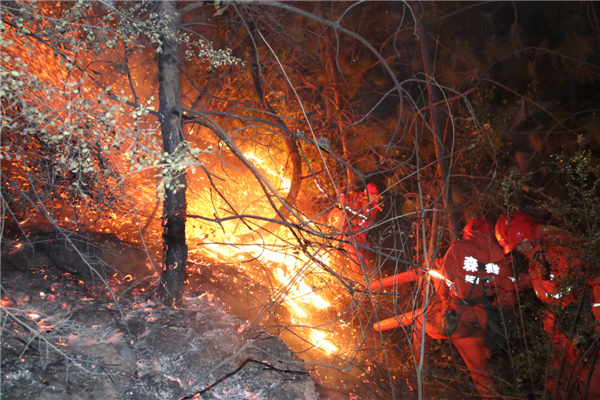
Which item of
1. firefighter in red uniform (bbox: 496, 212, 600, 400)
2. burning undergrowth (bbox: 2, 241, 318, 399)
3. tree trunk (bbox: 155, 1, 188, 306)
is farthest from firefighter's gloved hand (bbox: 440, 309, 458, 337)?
tree trunk (bbox: 155, 1, 188, 306)

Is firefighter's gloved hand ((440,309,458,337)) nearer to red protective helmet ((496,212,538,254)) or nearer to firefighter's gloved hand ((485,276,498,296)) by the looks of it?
firefighter's gloved hand ((485,276,498,296))

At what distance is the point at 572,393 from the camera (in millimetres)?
4152

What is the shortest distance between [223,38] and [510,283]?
20.1ft

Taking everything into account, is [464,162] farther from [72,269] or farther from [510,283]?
[72,269]

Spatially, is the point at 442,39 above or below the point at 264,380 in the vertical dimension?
above

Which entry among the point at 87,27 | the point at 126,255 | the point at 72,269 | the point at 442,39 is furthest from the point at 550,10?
the point at 72,269

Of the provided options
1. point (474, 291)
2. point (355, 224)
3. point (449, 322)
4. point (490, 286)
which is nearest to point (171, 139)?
point (355, 224)

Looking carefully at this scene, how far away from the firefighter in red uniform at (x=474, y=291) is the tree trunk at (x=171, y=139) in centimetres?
272

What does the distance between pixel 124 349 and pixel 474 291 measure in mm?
4288

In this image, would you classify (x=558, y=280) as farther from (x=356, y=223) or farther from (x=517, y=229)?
(x=356, y=223)

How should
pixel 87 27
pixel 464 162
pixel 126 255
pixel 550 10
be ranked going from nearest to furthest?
pixel 87 27 < pixel 126 255 < pixel 550 10 < pixel 464 162

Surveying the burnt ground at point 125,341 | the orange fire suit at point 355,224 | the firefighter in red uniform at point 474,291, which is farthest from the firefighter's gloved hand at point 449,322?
the burnt ground at point 125,341

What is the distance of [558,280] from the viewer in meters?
3.85

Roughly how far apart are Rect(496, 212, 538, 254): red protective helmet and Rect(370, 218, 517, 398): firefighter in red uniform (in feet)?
0.49
